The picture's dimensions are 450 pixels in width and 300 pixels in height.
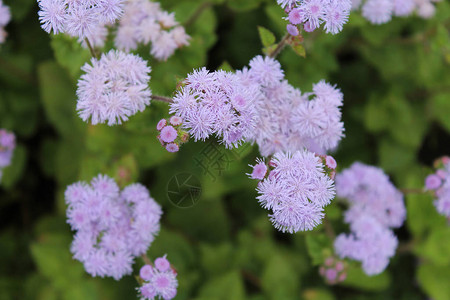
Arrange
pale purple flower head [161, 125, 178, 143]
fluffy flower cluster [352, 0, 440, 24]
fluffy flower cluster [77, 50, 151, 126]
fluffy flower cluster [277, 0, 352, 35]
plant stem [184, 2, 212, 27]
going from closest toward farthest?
1. pale purple flower head [161, 125, 178, 143]
2. fluffy flower cluster [277, 0, 352, 35]
3. fluffy flower cluster [77, 50, 151, 126]
4. fluffy flower cluster [352, 0, 440, 24]
5. plant stem [184, 2, 212, 27]

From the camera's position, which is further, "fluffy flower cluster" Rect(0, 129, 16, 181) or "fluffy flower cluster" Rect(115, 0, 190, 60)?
"fluffy flower cluster" Rect(0, 129, 16, 181)

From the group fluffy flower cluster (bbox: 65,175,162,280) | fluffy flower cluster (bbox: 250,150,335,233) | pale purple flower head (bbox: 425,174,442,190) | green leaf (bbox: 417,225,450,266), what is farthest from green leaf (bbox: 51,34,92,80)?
green leaf (bbox: 417,225,450,266)

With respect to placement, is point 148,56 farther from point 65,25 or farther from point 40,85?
point 40,85

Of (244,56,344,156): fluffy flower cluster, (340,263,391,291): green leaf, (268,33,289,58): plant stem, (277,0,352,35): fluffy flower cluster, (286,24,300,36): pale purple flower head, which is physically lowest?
(340,263,391,291): green leaf

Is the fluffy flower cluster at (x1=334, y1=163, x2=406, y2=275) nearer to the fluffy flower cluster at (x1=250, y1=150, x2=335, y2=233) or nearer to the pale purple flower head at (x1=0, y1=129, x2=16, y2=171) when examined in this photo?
the fluffy flower cluster at (x1=250, y1=150, x2=335, y2=233)

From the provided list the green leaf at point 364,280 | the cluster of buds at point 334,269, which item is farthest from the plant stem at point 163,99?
the green leaf at point 364,280

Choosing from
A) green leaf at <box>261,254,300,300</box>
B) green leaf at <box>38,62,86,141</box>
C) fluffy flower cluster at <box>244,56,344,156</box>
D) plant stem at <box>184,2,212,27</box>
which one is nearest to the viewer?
fluffy flower cluster at <box>244,56,344,156</box>

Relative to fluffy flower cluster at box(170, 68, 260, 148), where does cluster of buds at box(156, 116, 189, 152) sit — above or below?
below

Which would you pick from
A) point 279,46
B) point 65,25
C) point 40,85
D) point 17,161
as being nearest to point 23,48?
point 40,85
